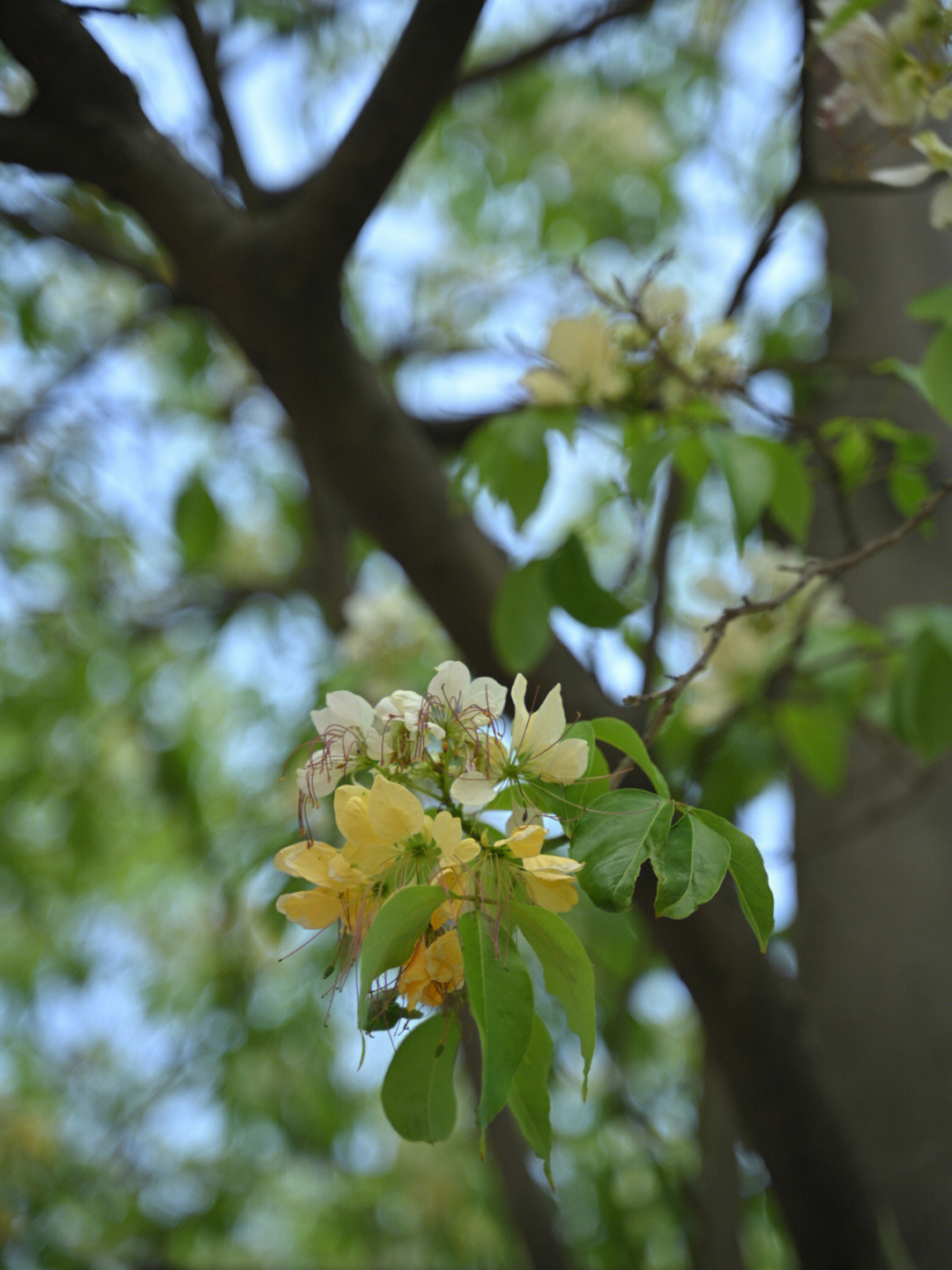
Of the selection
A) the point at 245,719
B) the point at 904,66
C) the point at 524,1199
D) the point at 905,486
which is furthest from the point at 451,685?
the point at 245,719

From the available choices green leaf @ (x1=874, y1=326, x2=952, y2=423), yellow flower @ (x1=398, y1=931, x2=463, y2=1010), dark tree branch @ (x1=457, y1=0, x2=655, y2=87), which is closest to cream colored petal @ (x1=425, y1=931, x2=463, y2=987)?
yellow flower @ (x1=398, y1=931, x2=463, y2=1010)

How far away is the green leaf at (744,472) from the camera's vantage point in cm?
96

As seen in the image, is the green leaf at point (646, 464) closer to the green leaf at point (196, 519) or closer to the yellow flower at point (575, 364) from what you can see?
the yellow flower at point (575, 364)

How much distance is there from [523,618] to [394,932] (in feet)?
1.94

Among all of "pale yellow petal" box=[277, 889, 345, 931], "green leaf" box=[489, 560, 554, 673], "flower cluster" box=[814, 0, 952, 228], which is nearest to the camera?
"pale yellow petal" box=[277, 889, 345, 931]

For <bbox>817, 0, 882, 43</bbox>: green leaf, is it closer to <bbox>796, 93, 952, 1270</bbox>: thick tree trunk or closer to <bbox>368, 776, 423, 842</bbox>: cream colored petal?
<bbox>796, 93, 952, 1270</bbox>: thick tree trunk

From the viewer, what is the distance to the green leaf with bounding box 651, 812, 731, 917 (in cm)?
51

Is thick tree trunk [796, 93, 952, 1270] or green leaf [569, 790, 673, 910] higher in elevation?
green leaf [569, 790, 673, 910]

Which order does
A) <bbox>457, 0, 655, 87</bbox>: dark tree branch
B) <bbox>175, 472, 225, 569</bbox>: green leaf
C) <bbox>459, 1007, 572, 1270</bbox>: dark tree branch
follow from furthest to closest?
<bbox>175, 472, 225, 569</bbox>: green leaf
<bbox>459, 1007, 572, 1270</bbox>: dark tree branch
<bbox>457, 0, 655, 87</bbox>: dark tree branch

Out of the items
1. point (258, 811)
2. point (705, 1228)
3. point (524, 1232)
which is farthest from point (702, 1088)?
point (258, 811)

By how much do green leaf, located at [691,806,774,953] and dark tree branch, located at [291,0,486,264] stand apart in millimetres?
702

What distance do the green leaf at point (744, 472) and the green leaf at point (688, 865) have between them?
1.52ft

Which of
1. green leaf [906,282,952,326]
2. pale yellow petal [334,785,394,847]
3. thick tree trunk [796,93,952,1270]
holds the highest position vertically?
pale yellow petal [334,785,394,847]

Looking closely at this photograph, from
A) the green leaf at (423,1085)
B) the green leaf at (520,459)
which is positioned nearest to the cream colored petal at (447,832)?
the green leaf at (423,1085)
